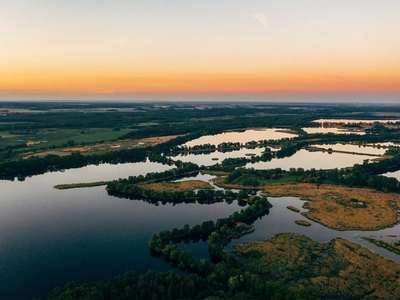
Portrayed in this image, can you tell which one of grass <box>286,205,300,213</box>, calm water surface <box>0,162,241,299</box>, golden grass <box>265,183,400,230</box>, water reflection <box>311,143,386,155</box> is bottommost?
calm water surface <box>0,162,241,299</box>

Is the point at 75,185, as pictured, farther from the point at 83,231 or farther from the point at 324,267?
the point at 324,267

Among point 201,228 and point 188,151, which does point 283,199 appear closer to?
point 201,228

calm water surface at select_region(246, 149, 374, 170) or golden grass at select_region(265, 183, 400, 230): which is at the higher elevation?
calm water surface at select_region(246, 149, 374, 170)

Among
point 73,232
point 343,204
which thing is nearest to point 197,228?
point 73,232

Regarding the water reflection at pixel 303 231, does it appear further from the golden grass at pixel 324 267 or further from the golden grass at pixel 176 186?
the golden grass at pixel 176 186

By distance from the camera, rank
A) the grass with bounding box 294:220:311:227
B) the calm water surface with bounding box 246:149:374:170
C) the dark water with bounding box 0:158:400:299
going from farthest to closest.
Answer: the calm water surface with bounding box 246:149:374:170, the grass with bounding box 294:220:311:227, the dark water with bounding box 0:158:400:299

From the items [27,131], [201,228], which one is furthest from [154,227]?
[27,131]

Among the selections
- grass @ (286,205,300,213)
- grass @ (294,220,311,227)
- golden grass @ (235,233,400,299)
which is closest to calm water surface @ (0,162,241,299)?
grass @ (286,205,300,213)

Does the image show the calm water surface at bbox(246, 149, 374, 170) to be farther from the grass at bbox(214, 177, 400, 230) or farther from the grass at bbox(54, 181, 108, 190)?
the grass at bbox(54, 181, 108, 190)
